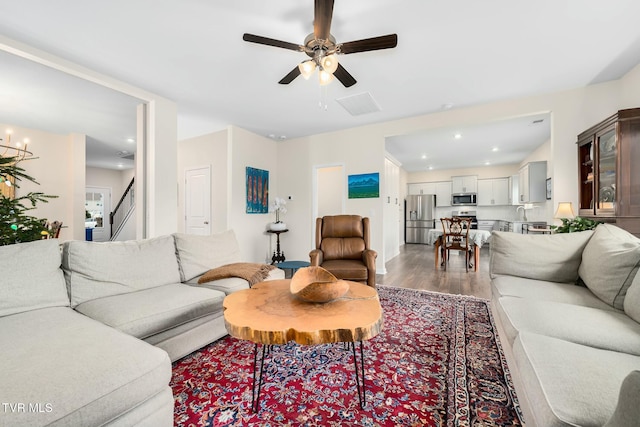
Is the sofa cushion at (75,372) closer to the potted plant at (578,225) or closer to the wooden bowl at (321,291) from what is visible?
the wooden bowl at (321,291)

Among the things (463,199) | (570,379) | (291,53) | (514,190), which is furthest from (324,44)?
(463,199)

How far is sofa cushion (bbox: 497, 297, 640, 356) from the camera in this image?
3.82 ft

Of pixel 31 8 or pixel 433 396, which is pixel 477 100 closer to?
pixel 433 396

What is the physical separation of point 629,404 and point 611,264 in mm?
1612

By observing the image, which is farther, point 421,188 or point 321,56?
point 421,188

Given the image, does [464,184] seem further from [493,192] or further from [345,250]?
[345,250]

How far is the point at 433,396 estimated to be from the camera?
146cm

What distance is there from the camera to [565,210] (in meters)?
3.20

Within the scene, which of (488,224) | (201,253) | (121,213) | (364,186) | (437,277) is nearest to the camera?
(201,253)

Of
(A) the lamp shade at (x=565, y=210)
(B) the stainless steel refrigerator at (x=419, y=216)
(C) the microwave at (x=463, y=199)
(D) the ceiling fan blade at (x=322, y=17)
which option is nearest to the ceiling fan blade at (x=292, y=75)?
(D) the ceiling fan blade at (x=322, y=17)

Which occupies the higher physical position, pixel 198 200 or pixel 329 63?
pixel 329 63

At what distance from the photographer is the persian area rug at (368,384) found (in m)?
1.30

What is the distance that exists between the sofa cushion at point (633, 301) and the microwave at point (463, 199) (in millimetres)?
7385

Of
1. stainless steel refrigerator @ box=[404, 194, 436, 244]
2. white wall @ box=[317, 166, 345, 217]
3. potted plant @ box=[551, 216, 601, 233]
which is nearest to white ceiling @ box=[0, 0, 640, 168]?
potted plant @ box=[551, 216, 601, 233]
